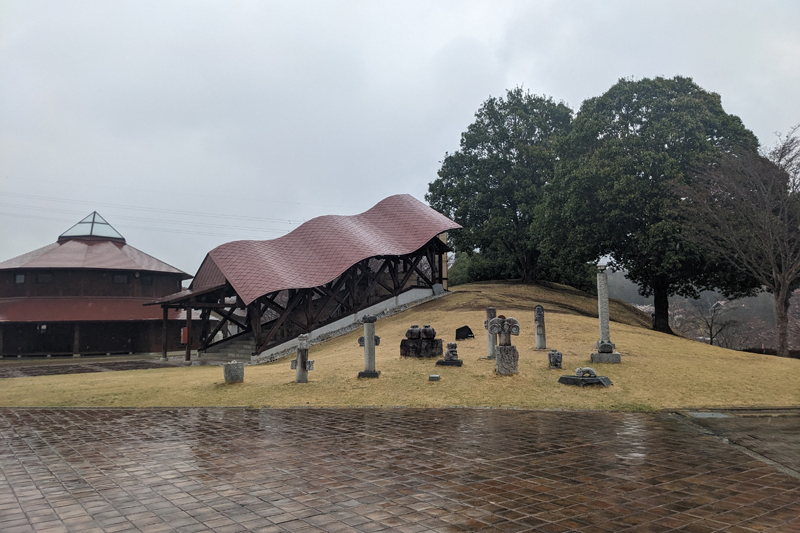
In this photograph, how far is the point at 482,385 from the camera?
12.8 metres

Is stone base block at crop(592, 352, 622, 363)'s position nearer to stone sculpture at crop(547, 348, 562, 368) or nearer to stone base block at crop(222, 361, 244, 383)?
stone sculpture at crop(547, 348, 562, 368)

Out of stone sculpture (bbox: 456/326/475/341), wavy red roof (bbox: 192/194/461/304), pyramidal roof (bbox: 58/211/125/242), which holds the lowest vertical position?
stone sculpture (bbox: 456/326/475/341)

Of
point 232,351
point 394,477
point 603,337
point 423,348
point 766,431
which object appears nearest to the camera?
point 394,477

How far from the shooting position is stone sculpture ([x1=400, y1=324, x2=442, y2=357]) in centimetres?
1634

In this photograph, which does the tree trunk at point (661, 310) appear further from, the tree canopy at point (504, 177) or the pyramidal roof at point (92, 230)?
the pyramidal roof at point (92, 230)

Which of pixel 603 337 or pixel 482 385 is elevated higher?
pixel 603 337

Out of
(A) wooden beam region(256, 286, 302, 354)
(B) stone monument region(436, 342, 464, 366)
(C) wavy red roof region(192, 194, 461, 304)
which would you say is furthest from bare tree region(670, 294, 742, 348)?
(B) stone monument region(436, 342, 464, 366)

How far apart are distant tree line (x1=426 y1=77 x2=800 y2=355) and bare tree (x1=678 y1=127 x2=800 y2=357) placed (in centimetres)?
6

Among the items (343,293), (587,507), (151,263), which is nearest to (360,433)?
(587,507)

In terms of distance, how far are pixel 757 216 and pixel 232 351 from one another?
81.3ft

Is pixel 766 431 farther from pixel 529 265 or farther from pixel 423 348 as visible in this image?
pixel 529 265

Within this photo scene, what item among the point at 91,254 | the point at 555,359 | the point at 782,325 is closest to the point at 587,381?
the point at 555,359

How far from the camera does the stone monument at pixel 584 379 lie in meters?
12.7

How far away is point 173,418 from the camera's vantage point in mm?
10367
